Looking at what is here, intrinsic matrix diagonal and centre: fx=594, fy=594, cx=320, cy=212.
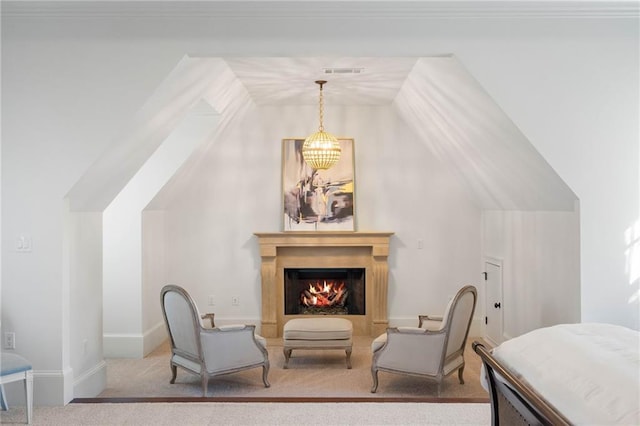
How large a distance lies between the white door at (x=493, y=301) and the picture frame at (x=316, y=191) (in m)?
1.83

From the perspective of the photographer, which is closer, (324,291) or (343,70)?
(343,70)

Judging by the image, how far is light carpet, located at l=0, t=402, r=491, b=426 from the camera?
414 centimetres

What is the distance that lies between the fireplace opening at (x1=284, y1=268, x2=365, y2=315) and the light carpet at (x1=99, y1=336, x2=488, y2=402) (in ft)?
4.57

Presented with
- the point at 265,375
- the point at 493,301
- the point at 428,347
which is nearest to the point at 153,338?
the point at 265,375

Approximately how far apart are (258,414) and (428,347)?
158 centimetres

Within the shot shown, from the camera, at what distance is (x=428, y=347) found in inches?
198

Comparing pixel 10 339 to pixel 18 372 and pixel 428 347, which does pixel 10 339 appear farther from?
pixel 428 347

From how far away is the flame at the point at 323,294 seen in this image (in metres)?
7.86

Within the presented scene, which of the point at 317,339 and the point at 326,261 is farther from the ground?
the point at 326,261

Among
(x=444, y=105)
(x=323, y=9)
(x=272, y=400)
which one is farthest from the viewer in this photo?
(x=444, y=105)

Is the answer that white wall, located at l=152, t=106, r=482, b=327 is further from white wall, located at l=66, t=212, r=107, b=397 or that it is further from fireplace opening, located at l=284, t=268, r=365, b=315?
white wall, located at l=66, t=212, r=107, b=397

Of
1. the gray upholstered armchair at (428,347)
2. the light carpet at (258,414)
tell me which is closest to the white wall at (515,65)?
the gray upholstered armchair at (428,347)

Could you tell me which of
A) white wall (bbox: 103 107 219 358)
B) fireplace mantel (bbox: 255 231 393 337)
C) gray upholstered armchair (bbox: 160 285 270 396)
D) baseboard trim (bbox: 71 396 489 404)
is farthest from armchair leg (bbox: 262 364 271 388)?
fireplace mantel (bbox: 255 231 393 337)

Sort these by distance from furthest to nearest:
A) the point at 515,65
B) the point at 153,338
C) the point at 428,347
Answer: the point at 153,338 < the point at 428,347 < the point at 515,65
